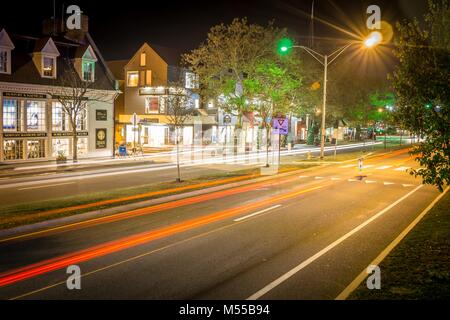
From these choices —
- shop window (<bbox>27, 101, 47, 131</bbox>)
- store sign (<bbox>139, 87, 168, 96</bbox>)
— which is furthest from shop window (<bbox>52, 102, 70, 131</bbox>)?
store sign (<bbox>139, 87, 168, 96</bbox>)

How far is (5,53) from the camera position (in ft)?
106

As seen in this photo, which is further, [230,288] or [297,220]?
[297,220]

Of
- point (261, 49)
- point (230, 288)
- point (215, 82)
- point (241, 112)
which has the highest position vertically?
point (261, 49)

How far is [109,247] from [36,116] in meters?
26.7

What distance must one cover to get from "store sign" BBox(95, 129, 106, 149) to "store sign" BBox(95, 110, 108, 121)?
1035mm

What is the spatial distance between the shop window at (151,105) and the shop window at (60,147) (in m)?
21.8

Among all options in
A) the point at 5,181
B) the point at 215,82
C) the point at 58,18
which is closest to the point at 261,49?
the point at 215,82

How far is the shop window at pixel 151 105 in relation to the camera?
57625mm

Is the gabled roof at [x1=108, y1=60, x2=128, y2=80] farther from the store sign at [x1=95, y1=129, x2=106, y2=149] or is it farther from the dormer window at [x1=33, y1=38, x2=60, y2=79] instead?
the dormer window at [x1=33, y1=38, x2=60, y2=79]

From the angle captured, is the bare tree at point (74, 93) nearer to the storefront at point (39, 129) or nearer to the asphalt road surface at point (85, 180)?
the storefront at point (39, 129)

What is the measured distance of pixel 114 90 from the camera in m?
40.5
